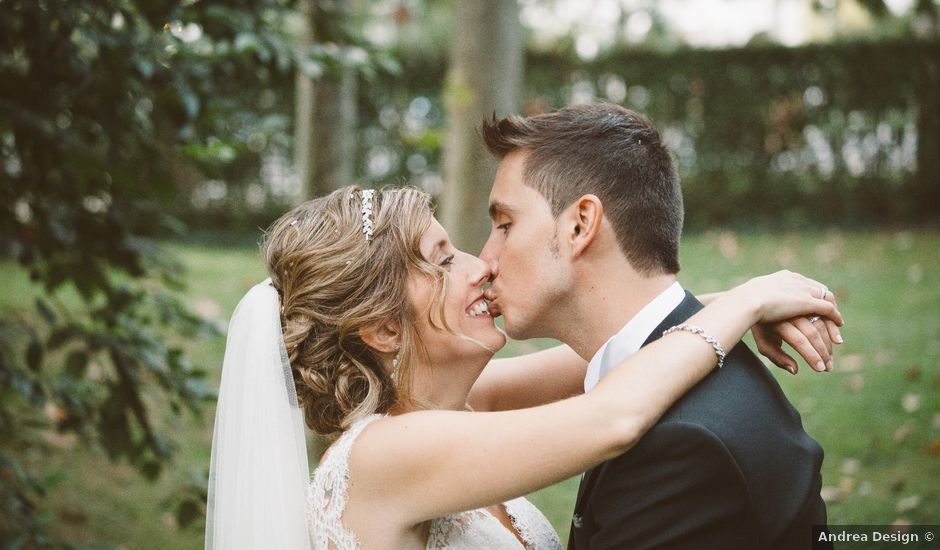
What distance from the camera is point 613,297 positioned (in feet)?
8.79

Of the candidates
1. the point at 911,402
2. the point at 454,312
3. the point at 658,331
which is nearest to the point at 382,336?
the point at 454,312

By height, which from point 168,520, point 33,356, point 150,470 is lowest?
point 168,520

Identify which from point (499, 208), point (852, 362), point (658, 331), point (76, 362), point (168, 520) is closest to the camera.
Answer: point (658, 331)

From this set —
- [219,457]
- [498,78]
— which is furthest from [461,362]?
[498,78]

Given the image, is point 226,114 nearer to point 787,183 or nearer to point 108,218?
point 108,218

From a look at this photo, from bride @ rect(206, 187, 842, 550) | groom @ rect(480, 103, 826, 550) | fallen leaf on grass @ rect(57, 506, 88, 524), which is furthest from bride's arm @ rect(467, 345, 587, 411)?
fallen leaf on grass @ rect(57, 506, 88, 524)

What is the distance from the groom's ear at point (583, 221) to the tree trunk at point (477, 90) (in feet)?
11.6

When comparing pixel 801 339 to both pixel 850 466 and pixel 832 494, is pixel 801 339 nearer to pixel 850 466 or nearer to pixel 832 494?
pixel 832 494

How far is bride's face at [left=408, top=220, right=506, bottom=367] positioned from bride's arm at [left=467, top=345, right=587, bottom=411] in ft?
1.85

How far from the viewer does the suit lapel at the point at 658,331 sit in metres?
2.53

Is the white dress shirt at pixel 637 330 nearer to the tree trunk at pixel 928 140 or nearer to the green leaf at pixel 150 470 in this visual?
the green leaf at pixel 150 470

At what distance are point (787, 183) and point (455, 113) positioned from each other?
24.6 ft

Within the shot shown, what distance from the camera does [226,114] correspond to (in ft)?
11.3

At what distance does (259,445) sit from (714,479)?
139 cm
